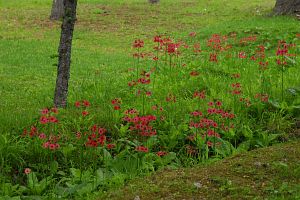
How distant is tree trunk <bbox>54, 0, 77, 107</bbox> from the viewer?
6992mm

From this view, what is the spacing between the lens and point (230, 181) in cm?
466

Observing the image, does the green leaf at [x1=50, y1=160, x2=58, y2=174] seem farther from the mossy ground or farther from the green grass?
the green grass

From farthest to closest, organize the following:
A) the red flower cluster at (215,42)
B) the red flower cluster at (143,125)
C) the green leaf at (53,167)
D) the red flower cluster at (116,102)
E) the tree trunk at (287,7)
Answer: the tree trunk at (287,7) < the red flower cluster at (215,42) < the red flower cluster at (116,102) < the red flower cluster at (143,125) < the green leaf at (53,167)

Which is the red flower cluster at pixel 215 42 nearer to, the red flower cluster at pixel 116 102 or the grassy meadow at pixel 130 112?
the grassy meadow at pixel 130 112

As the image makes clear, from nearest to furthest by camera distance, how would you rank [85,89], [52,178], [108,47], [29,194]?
[29,194], [52,178], [85,89], [108,47]

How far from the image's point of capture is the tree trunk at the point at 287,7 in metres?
18.1

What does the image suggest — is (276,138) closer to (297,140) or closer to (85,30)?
(297,140)

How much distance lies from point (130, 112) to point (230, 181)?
1.98m

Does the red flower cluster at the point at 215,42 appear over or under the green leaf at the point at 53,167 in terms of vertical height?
over

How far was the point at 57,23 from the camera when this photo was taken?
65.5ft

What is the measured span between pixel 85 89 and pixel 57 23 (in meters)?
11.9

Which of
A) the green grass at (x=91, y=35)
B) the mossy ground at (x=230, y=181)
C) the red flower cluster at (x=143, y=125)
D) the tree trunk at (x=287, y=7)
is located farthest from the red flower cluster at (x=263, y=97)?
the tree trunk at (x=287, y=7)

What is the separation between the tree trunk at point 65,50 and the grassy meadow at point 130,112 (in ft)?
0.50

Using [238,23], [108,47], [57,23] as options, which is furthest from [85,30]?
Answer: [238,23]
